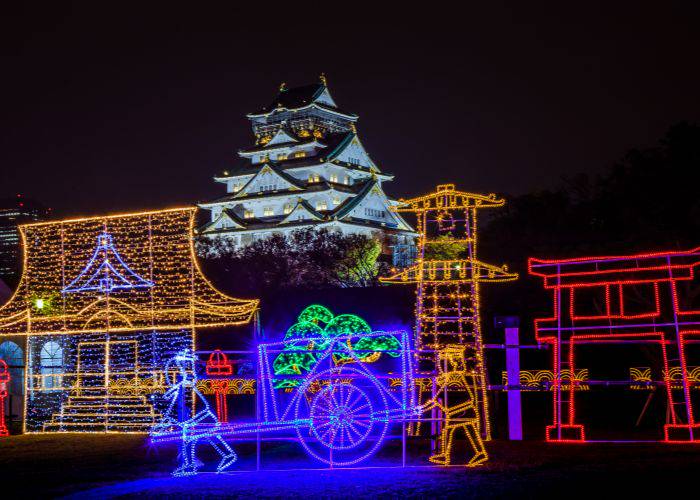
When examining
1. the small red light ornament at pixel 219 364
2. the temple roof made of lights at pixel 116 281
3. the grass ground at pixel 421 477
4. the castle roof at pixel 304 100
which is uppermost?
the castle roof at pixel 304 100

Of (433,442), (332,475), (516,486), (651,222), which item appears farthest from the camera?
(651,222)

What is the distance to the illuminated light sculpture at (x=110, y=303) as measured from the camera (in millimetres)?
17000

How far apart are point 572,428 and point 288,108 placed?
55.9 metres

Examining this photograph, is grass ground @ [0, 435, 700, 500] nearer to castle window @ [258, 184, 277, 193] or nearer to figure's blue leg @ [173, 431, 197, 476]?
figure's blue leg @ [173, 431, 197, 476]

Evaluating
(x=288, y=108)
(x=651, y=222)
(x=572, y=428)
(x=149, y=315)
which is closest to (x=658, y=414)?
(x=572, y=428)

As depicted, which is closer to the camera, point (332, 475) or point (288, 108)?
point (332, 475)

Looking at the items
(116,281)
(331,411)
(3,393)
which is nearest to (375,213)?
(116,281)

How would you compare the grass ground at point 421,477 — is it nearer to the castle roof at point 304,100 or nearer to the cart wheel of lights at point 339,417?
the cart wheel of lights at point 339,417

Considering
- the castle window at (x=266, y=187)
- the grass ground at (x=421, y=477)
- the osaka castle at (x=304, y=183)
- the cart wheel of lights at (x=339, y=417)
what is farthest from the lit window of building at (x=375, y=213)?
the cart wheel of lights at (x=339, y=417)

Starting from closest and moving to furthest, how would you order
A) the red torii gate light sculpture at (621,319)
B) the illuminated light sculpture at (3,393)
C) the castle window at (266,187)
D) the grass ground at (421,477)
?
the grass ground at (421,477), the red torii gate light sculpture at (621,319), the illuminated light sculpture at (3,393), the castle window at (266,187)

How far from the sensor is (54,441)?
52.0 ft

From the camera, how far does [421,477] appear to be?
10203 mm

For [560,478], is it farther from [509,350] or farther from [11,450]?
[11,450]

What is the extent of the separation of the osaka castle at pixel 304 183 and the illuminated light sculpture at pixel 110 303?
3733cm
